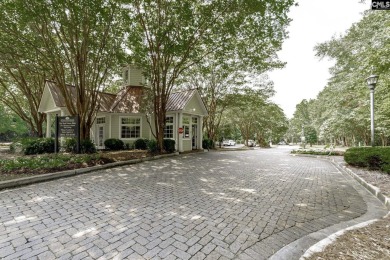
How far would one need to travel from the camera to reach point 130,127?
15930mm

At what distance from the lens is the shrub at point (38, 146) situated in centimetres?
1190

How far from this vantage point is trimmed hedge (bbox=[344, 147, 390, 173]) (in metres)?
7.50

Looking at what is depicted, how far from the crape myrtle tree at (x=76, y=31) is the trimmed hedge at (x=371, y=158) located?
13658 millimetres

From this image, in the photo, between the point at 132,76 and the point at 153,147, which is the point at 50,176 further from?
the point at 132,76

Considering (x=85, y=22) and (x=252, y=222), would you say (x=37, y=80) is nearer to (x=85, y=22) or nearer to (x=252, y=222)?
(x=85, y=22)

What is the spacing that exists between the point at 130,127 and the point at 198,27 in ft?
32.0

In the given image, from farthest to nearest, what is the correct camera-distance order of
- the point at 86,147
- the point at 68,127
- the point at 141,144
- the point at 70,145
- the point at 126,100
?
the point at 126,100, the point at 141,144, the point at 70,145, the point at 86,147, the point at 68,127

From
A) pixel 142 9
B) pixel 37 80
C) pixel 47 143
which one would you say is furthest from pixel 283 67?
pixel 37 80

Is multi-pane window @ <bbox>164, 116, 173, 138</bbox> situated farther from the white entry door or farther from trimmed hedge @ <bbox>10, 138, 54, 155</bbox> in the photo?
trimmed hedge @ <bbox>10, 138, 54, 155</bbox>

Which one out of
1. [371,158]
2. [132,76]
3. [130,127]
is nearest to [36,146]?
[130,127]

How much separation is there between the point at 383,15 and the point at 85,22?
1392 centimetres

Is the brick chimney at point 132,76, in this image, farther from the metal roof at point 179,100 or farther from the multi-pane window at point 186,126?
the multi-pane window at point 186,126

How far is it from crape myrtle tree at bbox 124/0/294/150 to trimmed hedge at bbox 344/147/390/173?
23.5ft

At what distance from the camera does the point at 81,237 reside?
9.20 feet
